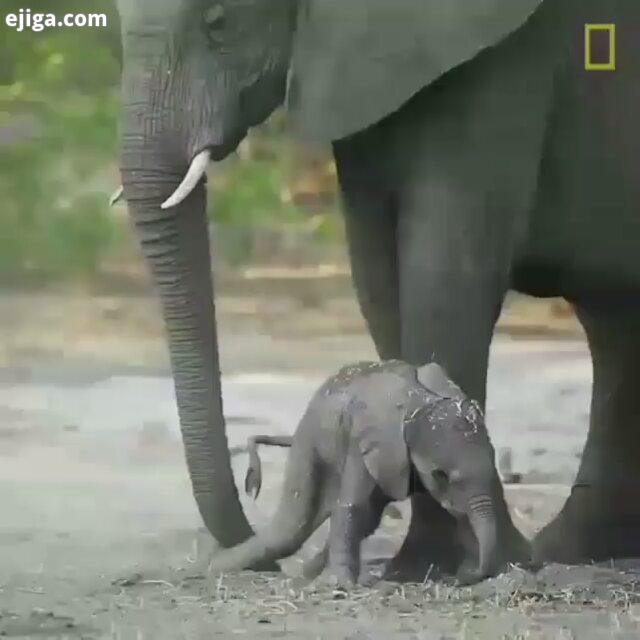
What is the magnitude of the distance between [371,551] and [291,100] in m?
0.72

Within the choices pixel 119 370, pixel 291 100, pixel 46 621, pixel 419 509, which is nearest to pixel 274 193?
pixel 291 100

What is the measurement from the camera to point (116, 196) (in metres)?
2.41

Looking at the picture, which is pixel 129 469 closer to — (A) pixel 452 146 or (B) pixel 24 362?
(B) pixel 24 362

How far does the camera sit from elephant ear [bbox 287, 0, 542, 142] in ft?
7.54

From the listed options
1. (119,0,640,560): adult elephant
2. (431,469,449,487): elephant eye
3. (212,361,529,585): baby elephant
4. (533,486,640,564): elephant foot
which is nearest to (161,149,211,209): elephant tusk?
(119,0,640,560): adult elephant

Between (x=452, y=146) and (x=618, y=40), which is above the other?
(x=618, y=40)

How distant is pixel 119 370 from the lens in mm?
2615

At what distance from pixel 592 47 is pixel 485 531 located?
79 cm

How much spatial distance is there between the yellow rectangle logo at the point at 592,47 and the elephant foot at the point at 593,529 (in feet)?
2.51

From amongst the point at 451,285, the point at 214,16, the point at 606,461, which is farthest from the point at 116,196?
the point at 606,461

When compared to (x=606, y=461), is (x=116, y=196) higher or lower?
higher

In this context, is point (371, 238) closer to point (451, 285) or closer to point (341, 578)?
point (451, 285)

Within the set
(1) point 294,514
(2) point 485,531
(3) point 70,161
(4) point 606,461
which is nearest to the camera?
(2) point 485,531

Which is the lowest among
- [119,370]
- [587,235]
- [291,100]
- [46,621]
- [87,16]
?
[46,621]
